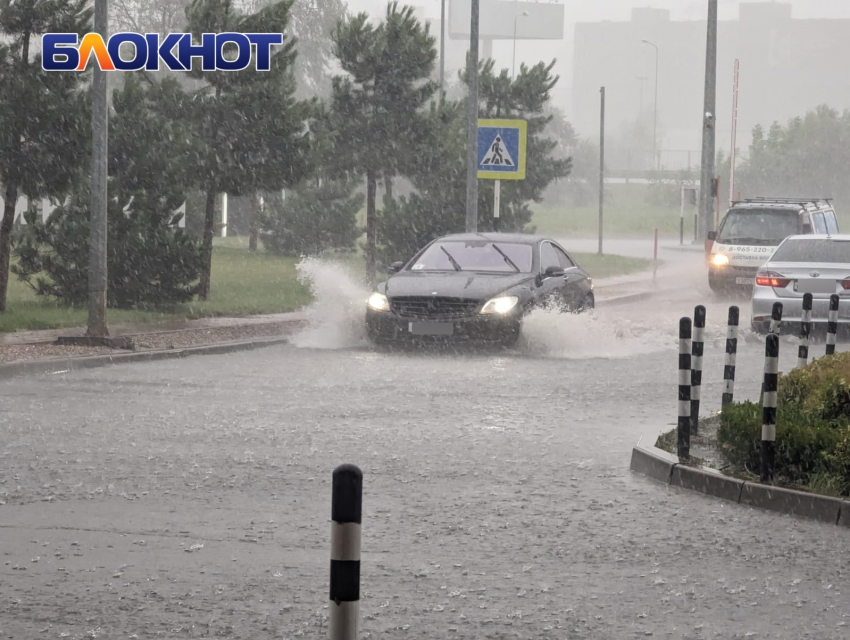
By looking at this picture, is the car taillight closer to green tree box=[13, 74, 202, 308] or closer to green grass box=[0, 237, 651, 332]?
green grass box=[0, 237, 651, 332]

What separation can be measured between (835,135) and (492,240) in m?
83.9

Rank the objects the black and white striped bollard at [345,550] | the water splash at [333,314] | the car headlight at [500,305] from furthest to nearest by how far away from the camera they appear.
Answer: the water splash at [333,314] → the car headlight at [500,305] → the black and white striped bollard at [345,550]

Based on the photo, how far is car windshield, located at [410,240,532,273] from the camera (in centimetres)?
1886

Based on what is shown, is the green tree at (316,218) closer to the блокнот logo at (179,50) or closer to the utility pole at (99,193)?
the блокнот logo at (179,50)

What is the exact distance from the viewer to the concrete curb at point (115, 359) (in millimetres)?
15234

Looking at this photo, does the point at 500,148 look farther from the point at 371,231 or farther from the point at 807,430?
the point at 807,430

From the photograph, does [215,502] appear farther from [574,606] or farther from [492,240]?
[492,240]

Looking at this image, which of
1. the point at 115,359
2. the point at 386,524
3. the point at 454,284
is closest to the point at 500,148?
the point at 454,284

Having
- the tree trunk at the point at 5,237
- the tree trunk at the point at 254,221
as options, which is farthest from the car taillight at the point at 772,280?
the tree trunk at the point at 254,221

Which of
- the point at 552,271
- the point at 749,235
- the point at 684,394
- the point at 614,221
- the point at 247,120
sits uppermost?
the point at 247,120

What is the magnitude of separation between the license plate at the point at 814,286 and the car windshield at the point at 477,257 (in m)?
3.70

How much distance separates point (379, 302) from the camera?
18000mm

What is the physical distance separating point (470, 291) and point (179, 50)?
32.8ft

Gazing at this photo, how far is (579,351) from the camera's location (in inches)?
730
